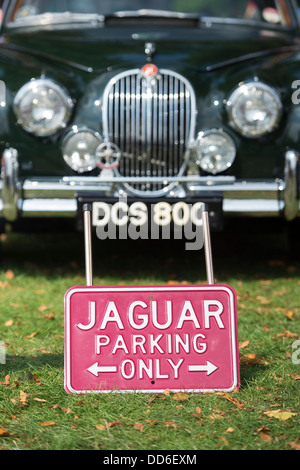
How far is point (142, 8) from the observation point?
4.61 meters

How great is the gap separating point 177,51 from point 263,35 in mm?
763

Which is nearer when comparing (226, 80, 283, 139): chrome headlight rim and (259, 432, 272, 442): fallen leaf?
(259, 432, 272, 442): fallen leaf

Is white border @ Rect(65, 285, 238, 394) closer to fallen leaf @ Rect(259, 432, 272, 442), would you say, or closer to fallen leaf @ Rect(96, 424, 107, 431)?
fallen leaf @ Rect(96, 424, 107, 431)

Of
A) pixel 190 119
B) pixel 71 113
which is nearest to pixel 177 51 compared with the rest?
pixel 190 119

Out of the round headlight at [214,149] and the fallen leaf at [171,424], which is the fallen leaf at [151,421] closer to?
the fallen leaf at [171,424]

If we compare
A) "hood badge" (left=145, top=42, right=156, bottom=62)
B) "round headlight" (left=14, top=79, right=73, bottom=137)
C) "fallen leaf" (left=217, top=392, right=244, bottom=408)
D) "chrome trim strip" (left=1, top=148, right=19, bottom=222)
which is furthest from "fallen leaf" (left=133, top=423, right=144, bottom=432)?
"hood badge" (left=145, top=42, right=156, bottom=62)

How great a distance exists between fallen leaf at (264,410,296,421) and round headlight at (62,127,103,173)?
183 cm

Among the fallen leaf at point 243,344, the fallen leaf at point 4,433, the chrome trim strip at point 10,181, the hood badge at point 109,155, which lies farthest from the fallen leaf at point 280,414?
the chrome trim strip at point 10,181

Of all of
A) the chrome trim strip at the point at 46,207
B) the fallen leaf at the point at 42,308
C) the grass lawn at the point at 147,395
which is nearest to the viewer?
the grass lawn at the point at 147,395

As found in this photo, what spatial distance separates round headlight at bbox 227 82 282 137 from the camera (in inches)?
149

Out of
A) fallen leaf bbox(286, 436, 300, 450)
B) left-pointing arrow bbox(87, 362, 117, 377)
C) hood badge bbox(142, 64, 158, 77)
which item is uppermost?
hood badge bbox(142, 64, 158, 77)

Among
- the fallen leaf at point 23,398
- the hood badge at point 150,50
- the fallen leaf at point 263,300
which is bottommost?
the fallen leaf at point 23,398

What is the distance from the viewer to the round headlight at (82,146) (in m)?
3.83

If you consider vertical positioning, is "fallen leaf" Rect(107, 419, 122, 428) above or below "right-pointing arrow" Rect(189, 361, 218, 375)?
below
